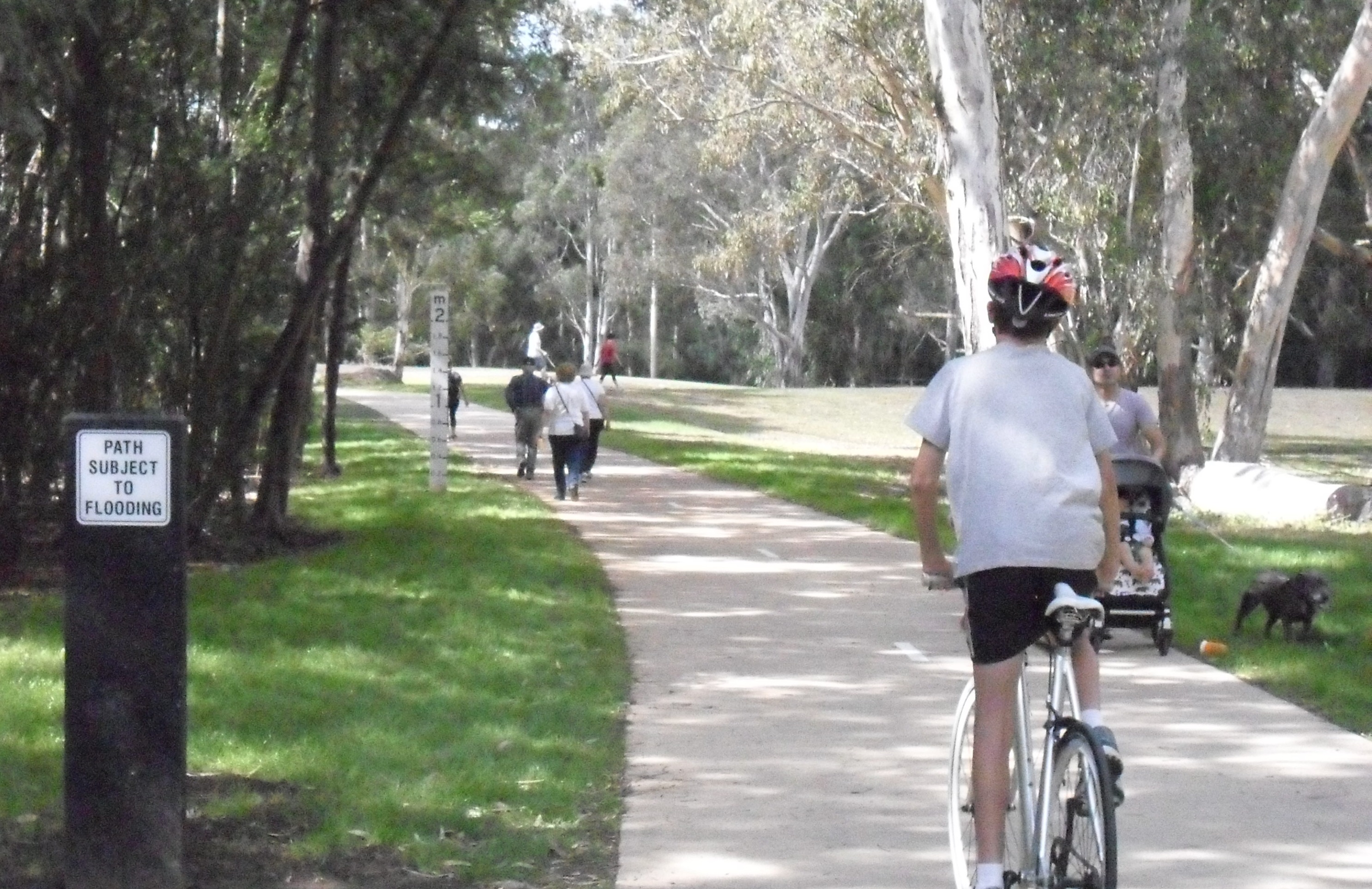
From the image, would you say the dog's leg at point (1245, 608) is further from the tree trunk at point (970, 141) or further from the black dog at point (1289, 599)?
the tree trunk at point (970, 141)

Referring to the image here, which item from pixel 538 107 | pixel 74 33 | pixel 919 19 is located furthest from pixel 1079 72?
pixel 74 33

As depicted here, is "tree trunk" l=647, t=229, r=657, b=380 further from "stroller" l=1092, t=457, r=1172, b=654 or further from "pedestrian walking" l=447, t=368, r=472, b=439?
"stroller" l=1092, t=457, r=1172, b=654

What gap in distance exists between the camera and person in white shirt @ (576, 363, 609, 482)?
21520mm

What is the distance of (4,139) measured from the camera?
13.8 m

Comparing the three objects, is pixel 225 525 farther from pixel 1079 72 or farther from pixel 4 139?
pixel 1079 72

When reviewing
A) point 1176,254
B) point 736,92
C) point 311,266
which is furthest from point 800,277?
point 311,266

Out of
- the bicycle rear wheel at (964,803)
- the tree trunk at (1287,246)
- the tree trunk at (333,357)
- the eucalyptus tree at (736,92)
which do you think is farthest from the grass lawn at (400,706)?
the eucalyptus tree at (736,92)

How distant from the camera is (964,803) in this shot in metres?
5.88

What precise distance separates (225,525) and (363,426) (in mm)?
20511

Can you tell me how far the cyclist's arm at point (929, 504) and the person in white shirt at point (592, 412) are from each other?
51.8ft

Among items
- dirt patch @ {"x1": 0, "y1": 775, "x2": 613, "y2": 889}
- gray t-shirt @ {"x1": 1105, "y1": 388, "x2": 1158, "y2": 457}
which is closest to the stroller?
gray t-shirt @ {"x1": 1105, "y1": 388, "x2": 1158, "y2": 457}

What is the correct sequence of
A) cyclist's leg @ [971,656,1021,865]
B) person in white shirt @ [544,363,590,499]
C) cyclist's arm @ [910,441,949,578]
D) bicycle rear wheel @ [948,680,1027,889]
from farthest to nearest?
person in white shirt @ [544,363,590,499] < bicycle rear wheel @ [948,680,1027,889] < cyclist's arm @ [910,441,949,578] < cyclist's leg @ [971,656,1021,865]

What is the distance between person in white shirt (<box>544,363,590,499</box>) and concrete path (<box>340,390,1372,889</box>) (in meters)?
6.12

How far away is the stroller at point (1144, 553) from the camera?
10.4 meters
